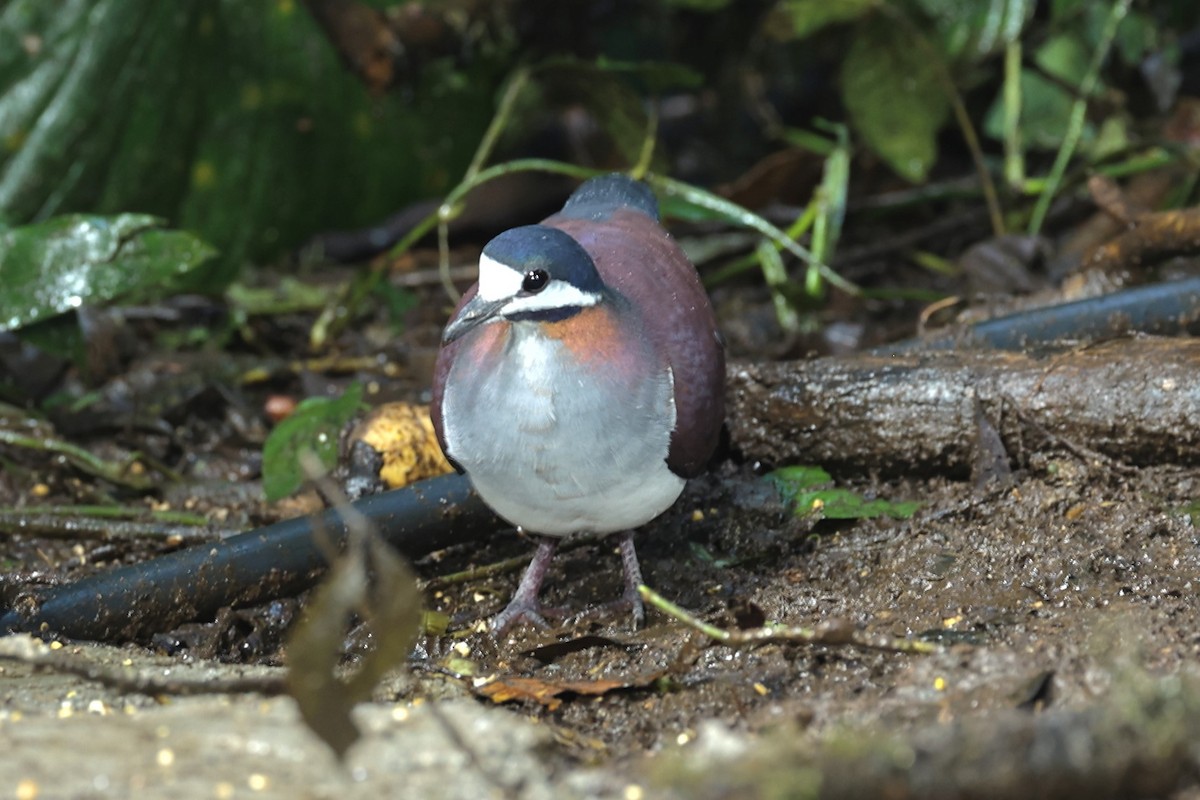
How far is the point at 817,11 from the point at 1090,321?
1849 millimetres

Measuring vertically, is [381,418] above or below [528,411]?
below

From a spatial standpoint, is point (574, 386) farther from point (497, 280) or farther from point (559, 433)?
point (497, 280)

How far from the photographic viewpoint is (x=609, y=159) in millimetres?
6848

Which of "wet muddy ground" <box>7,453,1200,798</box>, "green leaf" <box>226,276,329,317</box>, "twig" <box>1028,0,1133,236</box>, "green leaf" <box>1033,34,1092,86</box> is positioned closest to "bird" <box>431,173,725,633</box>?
"wet muddy ground" <box>7,453,1200,798</box>

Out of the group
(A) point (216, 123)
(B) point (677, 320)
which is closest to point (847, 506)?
(B) point (677, 320)

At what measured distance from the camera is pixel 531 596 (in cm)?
362

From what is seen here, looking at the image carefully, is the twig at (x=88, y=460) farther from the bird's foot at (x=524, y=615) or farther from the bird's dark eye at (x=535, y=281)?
the bird's dark eye at (x=535, y=281)

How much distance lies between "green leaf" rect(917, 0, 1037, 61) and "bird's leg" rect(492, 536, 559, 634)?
3.39m

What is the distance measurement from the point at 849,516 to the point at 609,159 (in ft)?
11.6

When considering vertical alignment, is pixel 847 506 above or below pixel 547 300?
below

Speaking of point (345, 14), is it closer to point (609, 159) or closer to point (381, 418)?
point (609, 159)

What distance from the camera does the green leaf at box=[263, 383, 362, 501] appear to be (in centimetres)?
415

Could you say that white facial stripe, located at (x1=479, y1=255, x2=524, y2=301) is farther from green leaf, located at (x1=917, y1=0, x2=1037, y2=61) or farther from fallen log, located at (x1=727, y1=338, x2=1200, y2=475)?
green leaf, located at (x1=917, y1=0, x2=1037, y2=61)

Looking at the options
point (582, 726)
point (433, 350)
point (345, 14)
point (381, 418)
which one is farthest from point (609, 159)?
point (582, 726)
